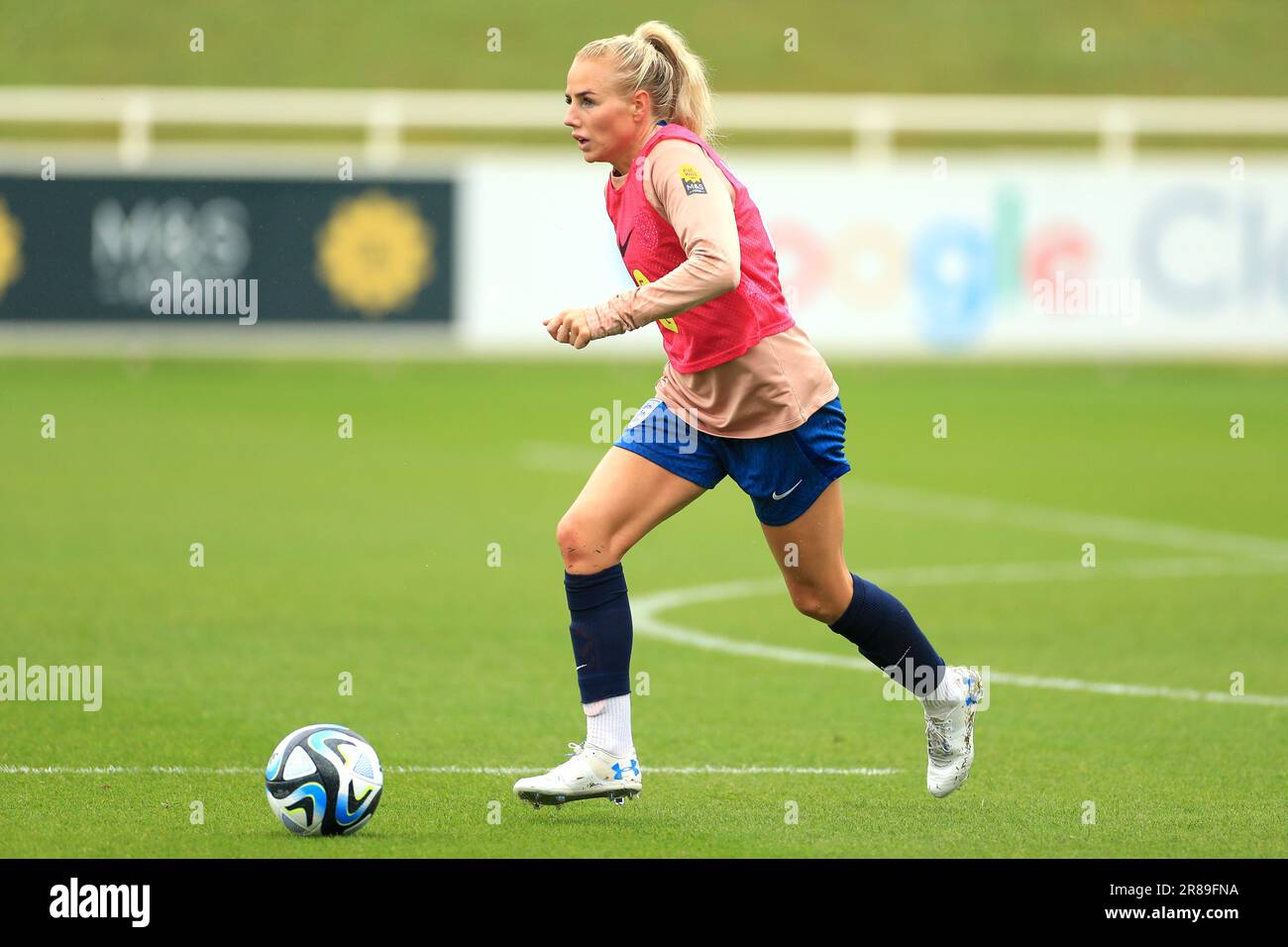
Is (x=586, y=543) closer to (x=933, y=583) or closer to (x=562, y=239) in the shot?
(x=933, y=583)

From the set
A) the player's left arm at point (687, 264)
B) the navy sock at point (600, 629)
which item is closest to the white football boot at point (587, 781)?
the navy sock at point (600, 629)

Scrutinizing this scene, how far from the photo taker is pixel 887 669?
20.5 feet

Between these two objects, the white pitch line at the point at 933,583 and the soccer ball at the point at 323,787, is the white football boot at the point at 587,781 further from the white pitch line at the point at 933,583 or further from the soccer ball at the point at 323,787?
the white pitch line at the point at 933,583

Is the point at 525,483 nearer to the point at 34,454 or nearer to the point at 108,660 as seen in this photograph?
the point at 34,454

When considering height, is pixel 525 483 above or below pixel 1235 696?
above

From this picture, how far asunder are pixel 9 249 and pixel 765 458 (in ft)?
54.7

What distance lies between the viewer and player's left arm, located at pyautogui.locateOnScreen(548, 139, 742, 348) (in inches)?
215

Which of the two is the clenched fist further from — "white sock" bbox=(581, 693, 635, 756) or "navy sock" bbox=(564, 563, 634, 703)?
"white sock" bbox=(581, 693, 635, 756)

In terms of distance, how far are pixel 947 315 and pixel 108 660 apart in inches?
599

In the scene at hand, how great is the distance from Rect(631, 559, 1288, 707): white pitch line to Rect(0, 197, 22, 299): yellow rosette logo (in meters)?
12.6

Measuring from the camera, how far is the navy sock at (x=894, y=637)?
20.3ft

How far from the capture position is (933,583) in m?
10.6

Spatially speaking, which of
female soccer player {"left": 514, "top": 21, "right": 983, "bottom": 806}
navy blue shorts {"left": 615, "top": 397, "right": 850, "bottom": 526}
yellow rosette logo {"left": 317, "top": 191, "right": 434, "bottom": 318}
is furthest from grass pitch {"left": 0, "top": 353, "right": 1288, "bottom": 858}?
yellow rosette logo {"left": 317, "top": 191, "right": 434, "bottom": 318}
